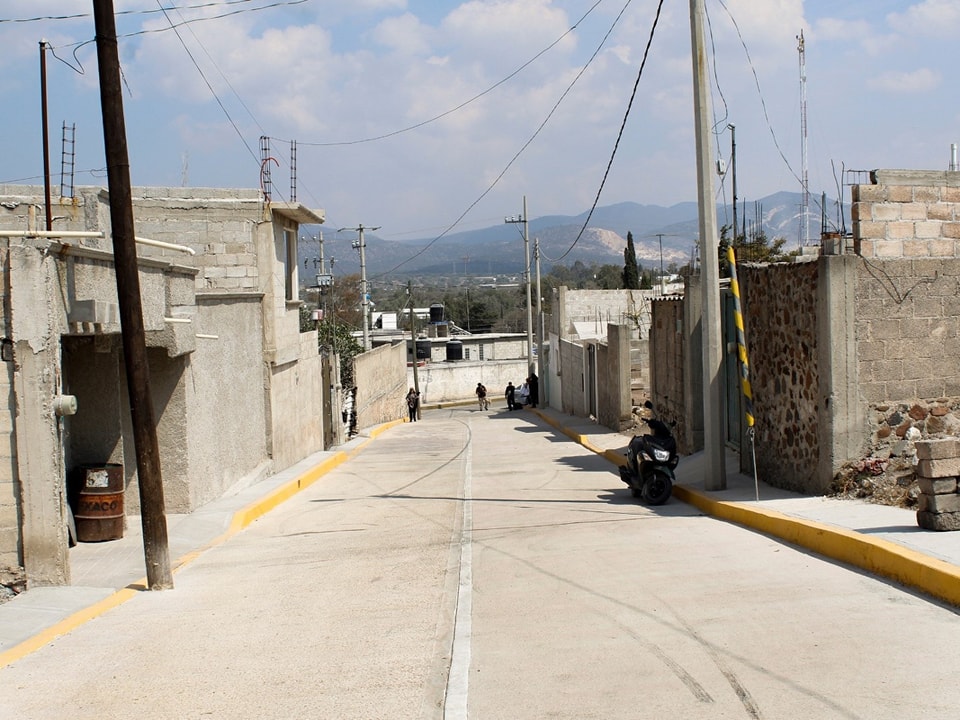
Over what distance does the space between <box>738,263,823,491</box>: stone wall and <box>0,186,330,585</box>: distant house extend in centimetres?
824

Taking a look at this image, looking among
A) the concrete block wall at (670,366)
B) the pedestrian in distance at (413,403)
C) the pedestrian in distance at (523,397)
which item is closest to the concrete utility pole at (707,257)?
the concrete block wall at (670,366)

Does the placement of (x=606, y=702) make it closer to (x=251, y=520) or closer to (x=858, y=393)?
(x=858, y=393)

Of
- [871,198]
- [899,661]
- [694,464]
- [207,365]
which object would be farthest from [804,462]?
[207,365]

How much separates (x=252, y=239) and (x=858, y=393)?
14.1m

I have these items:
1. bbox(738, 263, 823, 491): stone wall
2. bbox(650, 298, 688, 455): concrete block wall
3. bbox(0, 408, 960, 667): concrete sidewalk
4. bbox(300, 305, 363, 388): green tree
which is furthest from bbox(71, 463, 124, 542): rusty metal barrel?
bbox(300, 305, 363, 388): green tree

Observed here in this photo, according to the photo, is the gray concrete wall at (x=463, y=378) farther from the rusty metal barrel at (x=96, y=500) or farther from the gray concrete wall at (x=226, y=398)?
the rusty metal barrel at (x=96, y=500)

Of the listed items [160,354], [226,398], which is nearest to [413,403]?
[226,398]

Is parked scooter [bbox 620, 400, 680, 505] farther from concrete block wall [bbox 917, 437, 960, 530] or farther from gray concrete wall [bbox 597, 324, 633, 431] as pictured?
gray concrete wall [bbox 597, 324, 633, 431]

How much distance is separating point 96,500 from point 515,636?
7.40 metres

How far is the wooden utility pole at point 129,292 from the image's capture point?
9.54 metres

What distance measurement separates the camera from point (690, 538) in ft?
36.5

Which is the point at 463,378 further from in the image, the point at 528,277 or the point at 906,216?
the point at 906,216

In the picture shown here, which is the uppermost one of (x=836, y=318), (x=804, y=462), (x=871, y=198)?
(x=871, y=198)

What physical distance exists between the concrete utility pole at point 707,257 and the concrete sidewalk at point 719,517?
2.62ft
